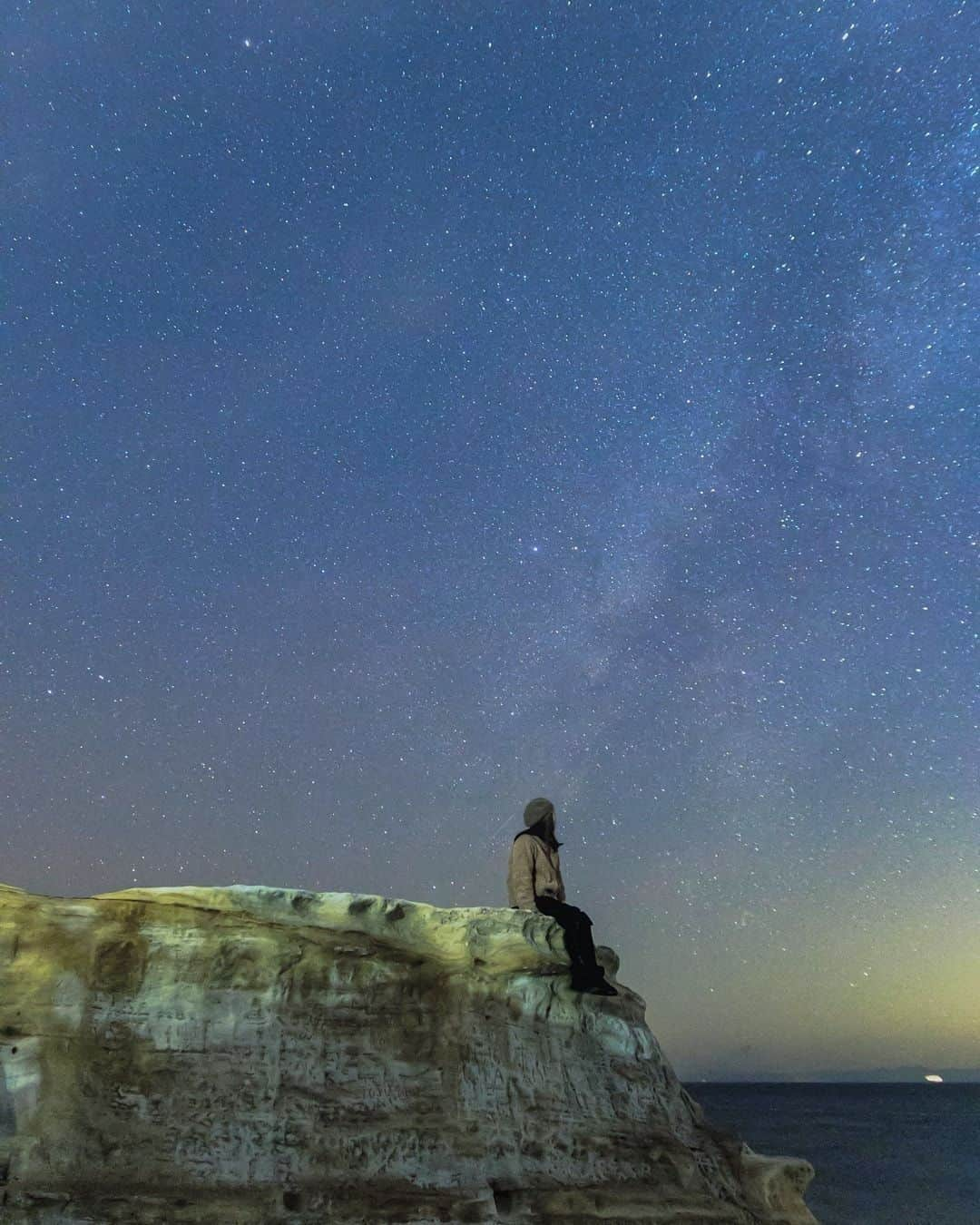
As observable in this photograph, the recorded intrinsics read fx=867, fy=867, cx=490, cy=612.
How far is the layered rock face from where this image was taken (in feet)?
29.0

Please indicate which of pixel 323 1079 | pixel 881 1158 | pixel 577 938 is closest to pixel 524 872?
pixel 577 938

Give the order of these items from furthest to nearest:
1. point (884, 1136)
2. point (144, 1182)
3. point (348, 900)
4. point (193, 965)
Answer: point (884, 1136)
point (348, 900)
point (193, 965)
point (144, 1182)

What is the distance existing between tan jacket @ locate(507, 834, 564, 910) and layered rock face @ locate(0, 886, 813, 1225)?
532mm

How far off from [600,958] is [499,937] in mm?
2358

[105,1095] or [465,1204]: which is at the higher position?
[105,1095]

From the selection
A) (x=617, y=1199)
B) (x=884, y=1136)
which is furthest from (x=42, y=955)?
(x=884, y=1136)

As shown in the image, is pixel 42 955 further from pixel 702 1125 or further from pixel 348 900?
pixel 702 1125

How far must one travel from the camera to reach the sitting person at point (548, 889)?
11414 millimetres

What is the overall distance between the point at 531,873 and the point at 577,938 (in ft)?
3.59

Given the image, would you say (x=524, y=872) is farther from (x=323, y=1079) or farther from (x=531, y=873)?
(x=323, y=1079)

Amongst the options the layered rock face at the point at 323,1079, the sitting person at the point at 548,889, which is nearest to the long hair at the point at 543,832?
the sitting person at the point at 548,889

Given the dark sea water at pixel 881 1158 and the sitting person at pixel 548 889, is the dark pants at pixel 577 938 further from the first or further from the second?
the dark sea water at pixel 881 1158

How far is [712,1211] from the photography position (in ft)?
33.8

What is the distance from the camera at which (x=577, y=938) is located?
11.5m
